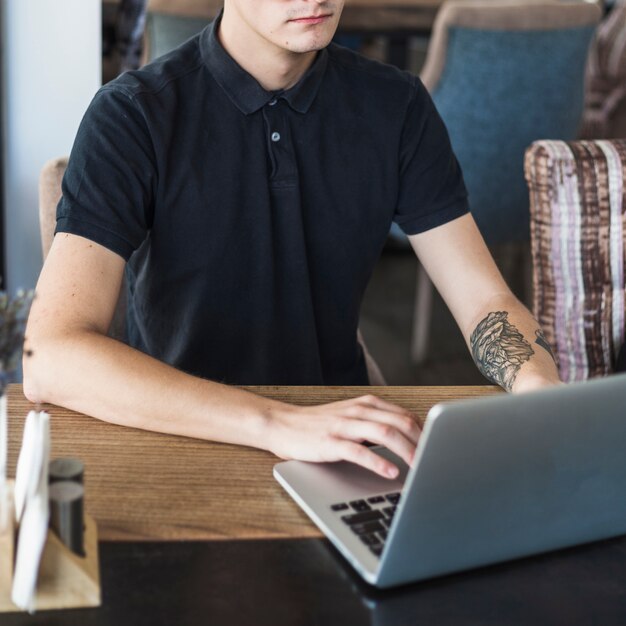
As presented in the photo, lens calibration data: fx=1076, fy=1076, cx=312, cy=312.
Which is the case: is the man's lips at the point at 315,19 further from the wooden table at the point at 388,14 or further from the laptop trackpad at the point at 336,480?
the wooden table at the point at 388,14

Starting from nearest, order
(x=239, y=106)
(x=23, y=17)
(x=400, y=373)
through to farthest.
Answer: (x=239, y=106) < (x=23, y=17) < (x=400, y=373)

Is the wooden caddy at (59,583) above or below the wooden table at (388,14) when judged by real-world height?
below

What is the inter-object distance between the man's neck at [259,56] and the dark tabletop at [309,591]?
2.39 ft

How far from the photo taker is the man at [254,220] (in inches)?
49.1

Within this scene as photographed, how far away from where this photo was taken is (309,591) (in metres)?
0.83

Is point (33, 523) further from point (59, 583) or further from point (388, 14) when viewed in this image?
point (388, 14)

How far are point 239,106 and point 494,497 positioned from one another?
30.1 inches

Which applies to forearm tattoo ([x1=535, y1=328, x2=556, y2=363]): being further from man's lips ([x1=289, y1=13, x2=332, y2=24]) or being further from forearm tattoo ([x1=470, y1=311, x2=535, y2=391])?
man's lips ([x1=289, y1=13, x2=332, y2=24])

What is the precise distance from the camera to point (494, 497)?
811 mm

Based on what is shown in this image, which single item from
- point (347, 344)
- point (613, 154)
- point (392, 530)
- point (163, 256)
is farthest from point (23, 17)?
point (392, 530)

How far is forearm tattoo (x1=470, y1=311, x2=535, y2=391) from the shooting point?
127 cm

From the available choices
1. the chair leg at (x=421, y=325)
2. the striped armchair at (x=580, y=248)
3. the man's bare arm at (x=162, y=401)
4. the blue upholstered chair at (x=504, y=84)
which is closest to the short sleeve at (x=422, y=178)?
the striped armchair at (x=580, y=248)

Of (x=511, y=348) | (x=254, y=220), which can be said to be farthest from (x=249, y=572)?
(x=254, y=220)

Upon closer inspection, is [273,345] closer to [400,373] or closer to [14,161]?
[14,161]
